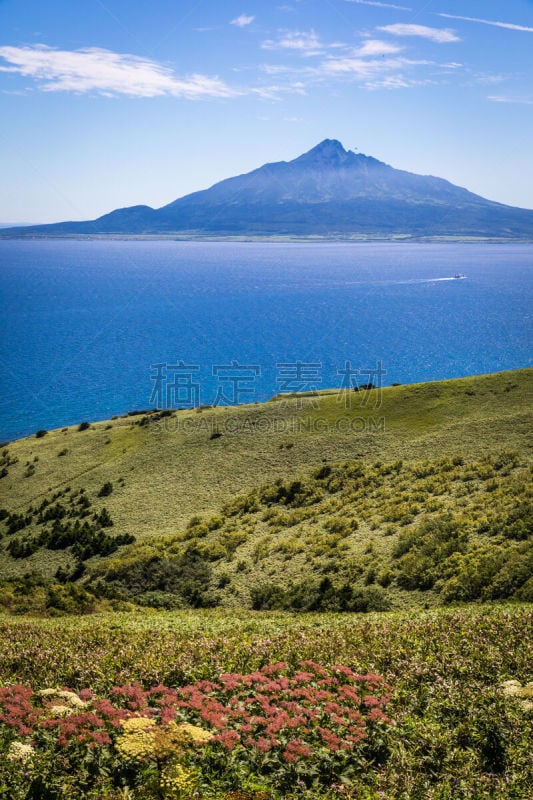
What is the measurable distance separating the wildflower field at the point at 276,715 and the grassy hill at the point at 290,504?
373 inches

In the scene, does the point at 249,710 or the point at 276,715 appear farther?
the point at 249,710

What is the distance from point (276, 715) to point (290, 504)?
97.9 ft

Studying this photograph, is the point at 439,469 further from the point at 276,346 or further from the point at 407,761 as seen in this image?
the point at 276,346

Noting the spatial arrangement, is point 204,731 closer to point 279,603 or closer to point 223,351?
point 279,603

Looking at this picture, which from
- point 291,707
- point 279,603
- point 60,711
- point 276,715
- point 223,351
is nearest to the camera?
point 60,711

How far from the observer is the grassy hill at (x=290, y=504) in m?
25.7

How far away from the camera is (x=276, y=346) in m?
148

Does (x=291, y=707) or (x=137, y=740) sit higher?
(x=137, y=740)

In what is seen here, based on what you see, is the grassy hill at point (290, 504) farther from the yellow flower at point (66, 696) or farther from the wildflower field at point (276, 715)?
the yellow flower at point (66, 696)

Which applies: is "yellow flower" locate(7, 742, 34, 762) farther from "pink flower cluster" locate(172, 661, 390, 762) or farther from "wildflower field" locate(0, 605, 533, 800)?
"pink flower cluster" locate(172, 661, 390, 762)

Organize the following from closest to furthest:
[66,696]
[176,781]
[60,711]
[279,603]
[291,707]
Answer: [176,781] → [60,711] → [291,707] → [66,696] → [279,603]

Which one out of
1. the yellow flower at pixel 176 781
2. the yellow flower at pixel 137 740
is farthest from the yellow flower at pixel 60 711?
the yellow flower at pixel 176 781

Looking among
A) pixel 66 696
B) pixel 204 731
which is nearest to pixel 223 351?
pixel 66 696

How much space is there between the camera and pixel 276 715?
10023 mm
